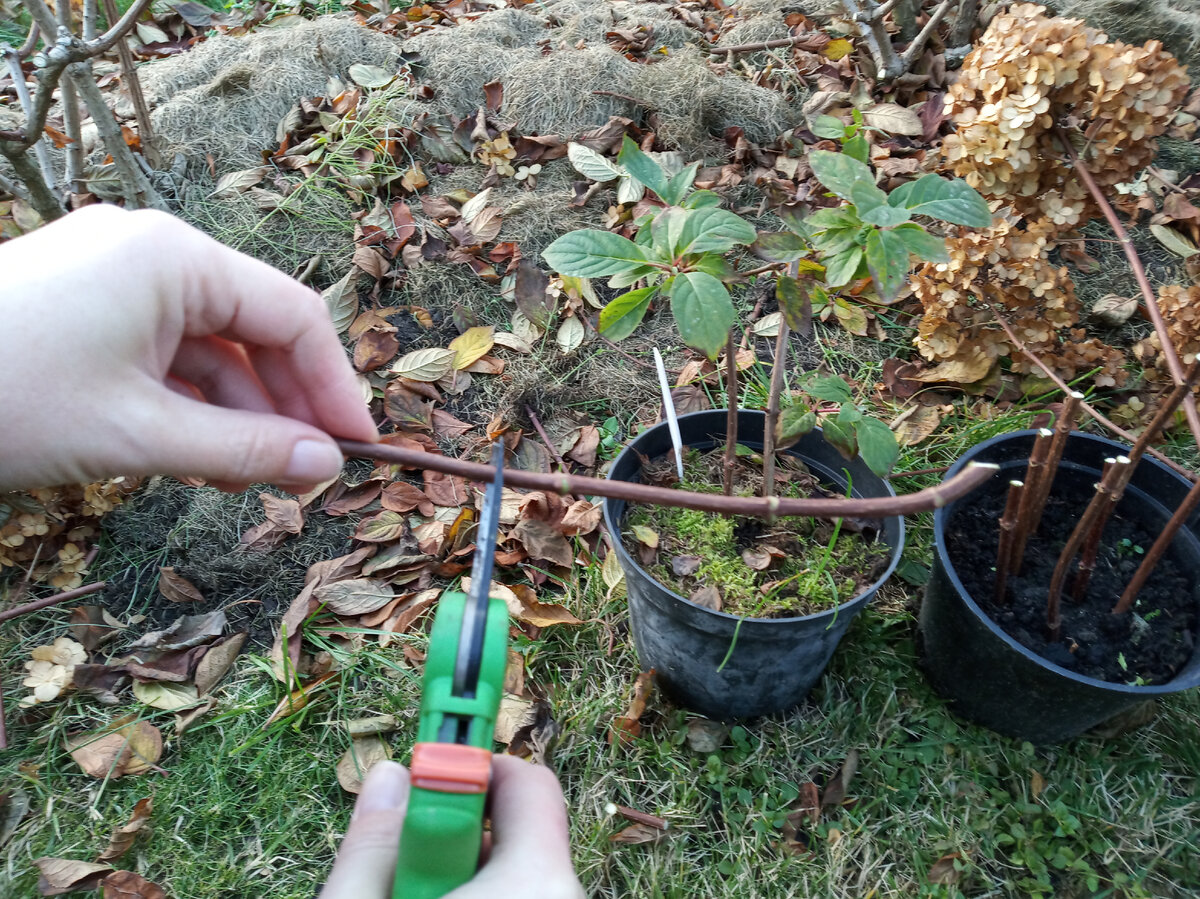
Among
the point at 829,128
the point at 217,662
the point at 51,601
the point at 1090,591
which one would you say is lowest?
the point at 217,662

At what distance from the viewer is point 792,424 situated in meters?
1.60

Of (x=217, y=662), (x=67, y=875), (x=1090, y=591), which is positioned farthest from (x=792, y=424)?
(x=67, y=875)

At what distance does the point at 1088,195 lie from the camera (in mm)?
2064

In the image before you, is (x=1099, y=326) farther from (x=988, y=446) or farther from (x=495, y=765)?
(x=495, y=765)

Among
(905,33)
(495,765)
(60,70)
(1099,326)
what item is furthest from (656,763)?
(905,33)

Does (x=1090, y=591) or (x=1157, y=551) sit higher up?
(x=1157, y=551)

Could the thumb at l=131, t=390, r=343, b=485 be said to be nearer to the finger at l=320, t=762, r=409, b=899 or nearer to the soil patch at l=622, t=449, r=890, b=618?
the finger at l=320, t=762, r=409, b=899

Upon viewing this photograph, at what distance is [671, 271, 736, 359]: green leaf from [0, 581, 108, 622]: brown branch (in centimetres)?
178

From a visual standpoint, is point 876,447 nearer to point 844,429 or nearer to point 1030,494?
point 844,429

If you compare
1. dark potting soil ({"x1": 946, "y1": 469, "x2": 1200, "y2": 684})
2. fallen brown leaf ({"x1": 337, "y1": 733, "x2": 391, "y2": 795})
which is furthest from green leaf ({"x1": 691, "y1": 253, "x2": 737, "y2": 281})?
fallen brown leaf ({"x1": 337, "y1": 733, "x2": 391, "y2": 795})

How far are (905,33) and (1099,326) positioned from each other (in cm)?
188

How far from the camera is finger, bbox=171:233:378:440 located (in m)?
1.18

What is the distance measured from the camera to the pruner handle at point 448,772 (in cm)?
82

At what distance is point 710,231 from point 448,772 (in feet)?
3.02
